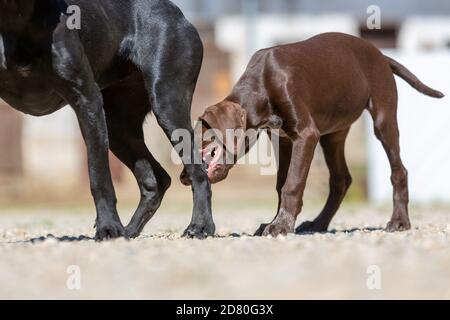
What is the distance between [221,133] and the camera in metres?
6.96

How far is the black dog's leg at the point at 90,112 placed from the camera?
20.9ft

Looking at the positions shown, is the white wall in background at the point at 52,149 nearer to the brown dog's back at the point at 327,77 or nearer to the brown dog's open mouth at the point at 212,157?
the brown dog's back at the point at 327,77

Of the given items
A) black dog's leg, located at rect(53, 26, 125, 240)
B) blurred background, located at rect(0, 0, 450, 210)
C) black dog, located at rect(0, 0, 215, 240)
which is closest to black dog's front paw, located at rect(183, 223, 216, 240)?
black dog, located at rect(0, 0, 215, 240)

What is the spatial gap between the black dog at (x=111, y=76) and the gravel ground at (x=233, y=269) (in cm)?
78

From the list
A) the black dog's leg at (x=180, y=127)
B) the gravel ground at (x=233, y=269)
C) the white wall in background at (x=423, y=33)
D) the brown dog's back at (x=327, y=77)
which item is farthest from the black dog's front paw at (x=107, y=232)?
the white wall in background at (x=423, y=33)

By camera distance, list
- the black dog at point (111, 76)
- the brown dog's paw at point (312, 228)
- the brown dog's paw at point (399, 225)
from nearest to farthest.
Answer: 1. the black dog at point (111, 76)
2. the brown dog's paw at point (399, 225)
3. the brown dog's paw at point (312, 228)

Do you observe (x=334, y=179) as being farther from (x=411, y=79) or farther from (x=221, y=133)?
(x=221, y=133)

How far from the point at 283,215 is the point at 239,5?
1717cm

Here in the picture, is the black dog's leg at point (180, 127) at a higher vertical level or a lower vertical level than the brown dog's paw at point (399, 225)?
higher

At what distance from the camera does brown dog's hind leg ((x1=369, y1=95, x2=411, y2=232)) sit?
7766 mm

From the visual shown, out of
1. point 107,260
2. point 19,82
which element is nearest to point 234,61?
point 19,82

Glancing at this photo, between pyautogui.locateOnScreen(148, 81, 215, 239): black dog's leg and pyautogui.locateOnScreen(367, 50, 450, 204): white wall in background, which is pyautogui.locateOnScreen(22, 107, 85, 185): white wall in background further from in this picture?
pyautogui.locateOnScreen(148, 81, 215, 239): black dog's leg

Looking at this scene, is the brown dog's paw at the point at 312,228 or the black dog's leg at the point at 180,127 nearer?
the black dog's leg at the point at 180,127
